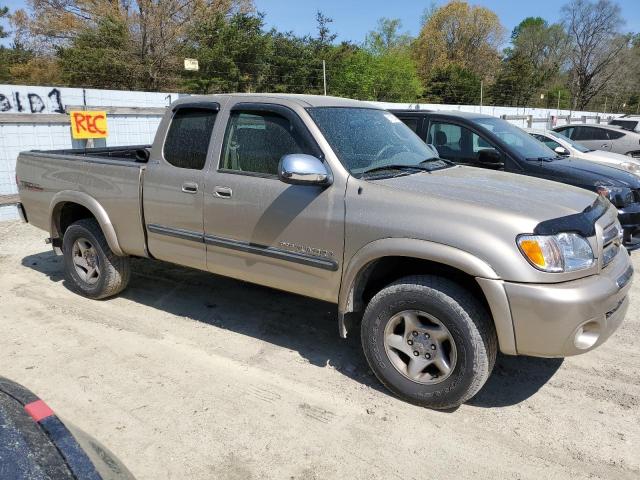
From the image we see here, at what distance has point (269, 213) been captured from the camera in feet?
12.1

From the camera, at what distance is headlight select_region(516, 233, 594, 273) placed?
9.27 ft

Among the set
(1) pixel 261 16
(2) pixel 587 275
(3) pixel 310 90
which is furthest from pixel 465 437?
(1) pixel 261 16

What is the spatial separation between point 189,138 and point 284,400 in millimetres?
2231

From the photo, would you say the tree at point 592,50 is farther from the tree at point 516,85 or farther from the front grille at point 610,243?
the front grille at point 610,243

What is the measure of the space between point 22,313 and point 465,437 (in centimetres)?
404

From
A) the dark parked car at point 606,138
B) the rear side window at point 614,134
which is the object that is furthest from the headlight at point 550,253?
the rear side window at point 614,134

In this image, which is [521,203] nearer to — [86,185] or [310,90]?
[86,185]

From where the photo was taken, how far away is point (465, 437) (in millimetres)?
3014

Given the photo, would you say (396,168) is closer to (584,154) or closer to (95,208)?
(95,208)

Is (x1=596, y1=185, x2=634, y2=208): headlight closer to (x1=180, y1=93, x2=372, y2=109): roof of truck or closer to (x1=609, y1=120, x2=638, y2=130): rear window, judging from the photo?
(x1=180, y1=93, x2=372, y2=109): roof of truck

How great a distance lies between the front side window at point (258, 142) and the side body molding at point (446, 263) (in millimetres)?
877

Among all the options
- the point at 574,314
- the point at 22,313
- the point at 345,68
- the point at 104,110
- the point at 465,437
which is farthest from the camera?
the point at 345,68

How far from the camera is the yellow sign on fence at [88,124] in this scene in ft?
31.1

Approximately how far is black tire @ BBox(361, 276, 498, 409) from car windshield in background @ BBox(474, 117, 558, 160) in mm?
4056
